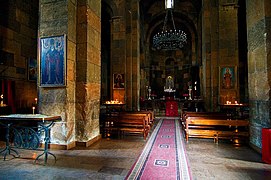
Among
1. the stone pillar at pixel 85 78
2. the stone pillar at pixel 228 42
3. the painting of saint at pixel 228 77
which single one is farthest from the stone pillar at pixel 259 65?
the stone pillar at pixel 85 78

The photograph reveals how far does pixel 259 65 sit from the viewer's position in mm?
4527

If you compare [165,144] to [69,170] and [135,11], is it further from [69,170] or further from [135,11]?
[135,11]

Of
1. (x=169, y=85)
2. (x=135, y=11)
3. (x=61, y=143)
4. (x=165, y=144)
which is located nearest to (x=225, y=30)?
(x=135, y=11)

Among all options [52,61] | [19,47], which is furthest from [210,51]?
[19,47]

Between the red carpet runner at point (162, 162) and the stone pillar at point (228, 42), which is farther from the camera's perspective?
the stone pillar at point (228, 42)

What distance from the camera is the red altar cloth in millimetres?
12484

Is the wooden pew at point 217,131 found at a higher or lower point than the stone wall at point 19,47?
lower

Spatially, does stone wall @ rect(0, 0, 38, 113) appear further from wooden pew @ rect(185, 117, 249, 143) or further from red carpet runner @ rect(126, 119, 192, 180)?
wooden pew @ rect(185, 117, 249, 143)

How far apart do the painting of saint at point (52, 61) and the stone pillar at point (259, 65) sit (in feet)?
17.3

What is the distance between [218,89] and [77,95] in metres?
7.65

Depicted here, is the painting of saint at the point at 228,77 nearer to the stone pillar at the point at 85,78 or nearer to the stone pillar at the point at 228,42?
the stone pillar at the point at 228,42

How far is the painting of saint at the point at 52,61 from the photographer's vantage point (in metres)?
4.87

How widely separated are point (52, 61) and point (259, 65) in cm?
568

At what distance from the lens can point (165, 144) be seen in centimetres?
520
